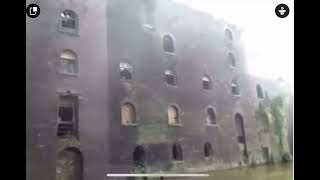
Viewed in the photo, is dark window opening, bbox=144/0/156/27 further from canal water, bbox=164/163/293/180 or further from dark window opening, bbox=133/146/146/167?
canal water, bbox=164/163/293/180

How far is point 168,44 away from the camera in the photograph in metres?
1.32

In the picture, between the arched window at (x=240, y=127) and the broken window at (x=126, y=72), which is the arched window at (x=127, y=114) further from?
the arched window at (x=240, y=127)

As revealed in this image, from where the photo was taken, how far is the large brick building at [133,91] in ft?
4.32

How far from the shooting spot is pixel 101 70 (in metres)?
1.34

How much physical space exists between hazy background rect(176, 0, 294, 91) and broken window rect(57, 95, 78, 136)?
452 millimetres

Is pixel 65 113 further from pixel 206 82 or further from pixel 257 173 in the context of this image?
pixel 257 173

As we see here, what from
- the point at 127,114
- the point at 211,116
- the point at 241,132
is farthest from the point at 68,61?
the point at 241,132

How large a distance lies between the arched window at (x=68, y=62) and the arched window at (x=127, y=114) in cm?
18

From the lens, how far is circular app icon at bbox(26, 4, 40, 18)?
133 centimetres
